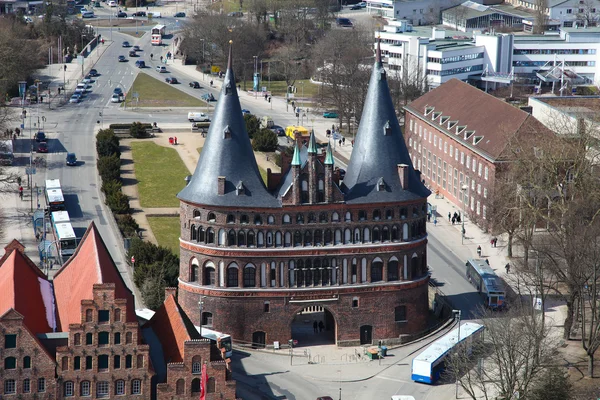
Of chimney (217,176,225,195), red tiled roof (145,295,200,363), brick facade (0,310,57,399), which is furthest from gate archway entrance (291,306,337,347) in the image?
brick facade (0,310,57,399)

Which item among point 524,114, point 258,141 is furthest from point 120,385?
point 258,141

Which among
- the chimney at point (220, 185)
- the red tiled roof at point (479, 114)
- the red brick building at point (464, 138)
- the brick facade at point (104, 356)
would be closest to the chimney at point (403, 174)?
the chimney at point (220, 185)

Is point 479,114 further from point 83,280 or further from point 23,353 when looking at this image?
point 23,353

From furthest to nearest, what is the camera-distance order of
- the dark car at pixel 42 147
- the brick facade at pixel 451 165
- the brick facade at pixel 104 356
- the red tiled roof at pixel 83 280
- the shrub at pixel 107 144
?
the dark car at pixel 42 147, the shrub at pixel 107 144, the brick facade at pixel 451 165, the red tiled roof at pixel 83 280, the brick facade at pixel 104 356

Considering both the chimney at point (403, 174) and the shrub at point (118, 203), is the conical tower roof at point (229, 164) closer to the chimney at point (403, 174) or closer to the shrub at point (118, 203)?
the chimney at point (403, 174)

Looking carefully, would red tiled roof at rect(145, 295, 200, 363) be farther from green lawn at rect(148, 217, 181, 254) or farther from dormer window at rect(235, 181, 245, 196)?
green lawn at rect(148, 217, 181, 254)

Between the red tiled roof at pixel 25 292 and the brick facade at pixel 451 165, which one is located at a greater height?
the red tiled roof at pixel 25 292

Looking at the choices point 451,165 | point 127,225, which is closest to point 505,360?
point 127,225
